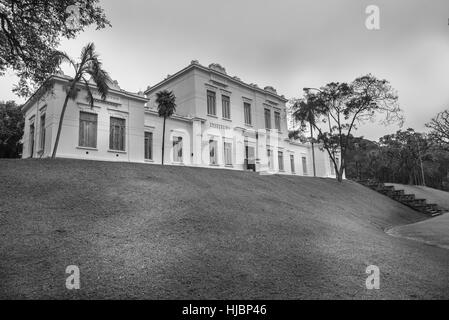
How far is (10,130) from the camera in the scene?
3353cm

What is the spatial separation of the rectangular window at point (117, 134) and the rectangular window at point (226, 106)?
37.5 ft

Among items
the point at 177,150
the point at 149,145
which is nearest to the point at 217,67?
the point at 177,150

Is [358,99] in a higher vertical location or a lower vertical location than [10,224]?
higher

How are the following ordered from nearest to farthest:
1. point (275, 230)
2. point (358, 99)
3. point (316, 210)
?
point (275, 230) < point (316, 210) < point (358, 99)

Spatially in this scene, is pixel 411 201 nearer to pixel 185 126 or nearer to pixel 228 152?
pixel 228 152

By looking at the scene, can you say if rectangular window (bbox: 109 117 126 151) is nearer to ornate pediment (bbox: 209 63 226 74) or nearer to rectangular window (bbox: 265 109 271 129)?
ornate pediment (bbox: 209 63 226 74)

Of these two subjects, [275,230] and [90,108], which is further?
[90,108]

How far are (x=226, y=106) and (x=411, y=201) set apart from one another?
64.9 ft

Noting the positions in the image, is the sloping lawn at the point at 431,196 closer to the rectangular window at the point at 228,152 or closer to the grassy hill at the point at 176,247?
the rectangular window at the point at 228,152

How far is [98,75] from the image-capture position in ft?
60.4
